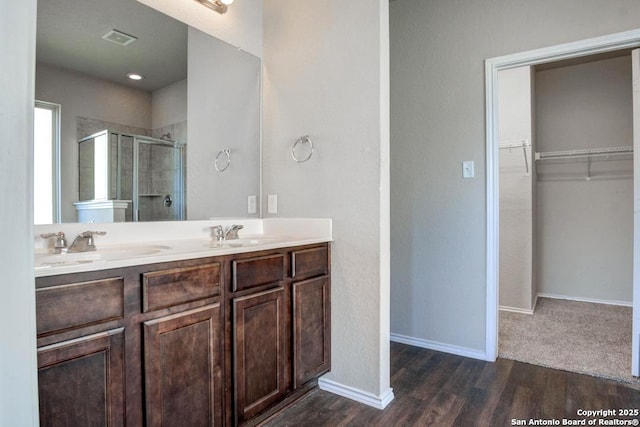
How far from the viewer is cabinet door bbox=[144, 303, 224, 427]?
1175 millimetres

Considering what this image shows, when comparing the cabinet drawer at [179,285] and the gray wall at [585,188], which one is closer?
the cabinet drawer at [179,285]

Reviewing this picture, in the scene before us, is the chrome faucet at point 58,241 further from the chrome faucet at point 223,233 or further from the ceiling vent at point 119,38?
the ceiling vent at point 119,38

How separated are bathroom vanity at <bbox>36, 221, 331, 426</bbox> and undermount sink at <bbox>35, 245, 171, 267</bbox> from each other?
5cm

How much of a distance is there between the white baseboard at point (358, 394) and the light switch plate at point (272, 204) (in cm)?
101

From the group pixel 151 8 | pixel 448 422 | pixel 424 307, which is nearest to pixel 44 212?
pixel 151 8

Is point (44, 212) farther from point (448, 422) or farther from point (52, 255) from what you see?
point (448, 422)

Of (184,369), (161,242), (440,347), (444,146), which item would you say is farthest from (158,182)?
(440,347)

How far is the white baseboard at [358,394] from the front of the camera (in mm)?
1818

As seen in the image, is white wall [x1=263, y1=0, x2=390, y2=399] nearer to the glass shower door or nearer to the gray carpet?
the glass shower door

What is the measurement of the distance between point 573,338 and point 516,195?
4.39 ft

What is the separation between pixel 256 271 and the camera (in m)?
1.56

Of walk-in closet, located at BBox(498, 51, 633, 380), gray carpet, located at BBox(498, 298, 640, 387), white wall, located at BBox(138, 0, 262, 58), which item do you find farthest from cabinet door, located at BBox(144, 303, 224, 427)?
walk-in closet, located at BBox(498, 51, 633, 380)

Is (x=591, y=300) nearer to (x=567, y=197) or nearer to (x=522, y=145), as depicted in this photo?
(x=567, y=197)

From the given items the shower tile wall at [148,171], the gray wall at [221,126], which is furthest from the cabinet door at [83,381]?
the gray wall at [221,126]
